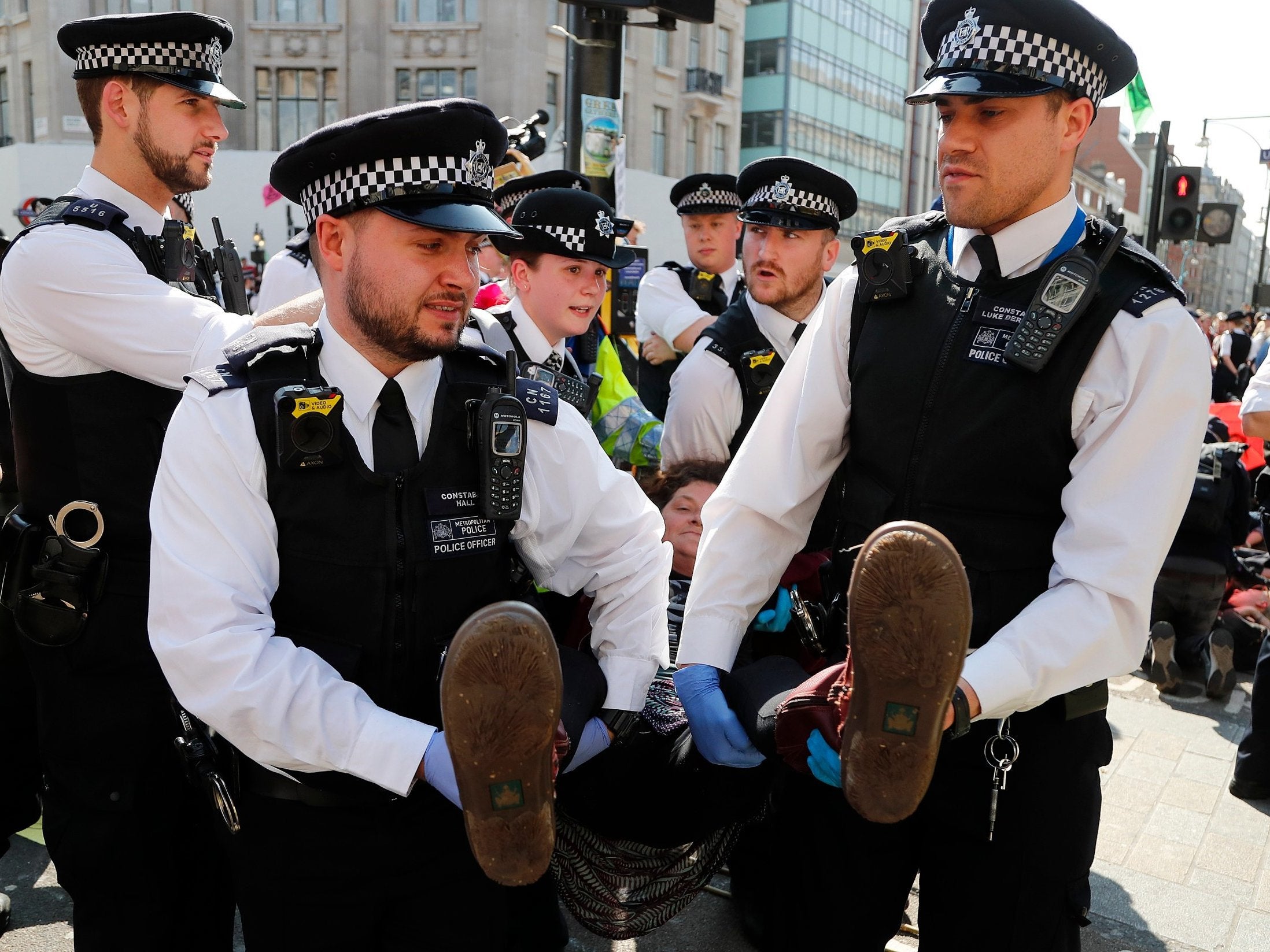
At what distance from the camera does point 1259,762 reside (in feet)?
13.5

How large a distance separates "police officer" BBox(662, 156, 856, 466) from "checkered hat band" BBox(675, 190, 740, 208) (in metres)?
1.73

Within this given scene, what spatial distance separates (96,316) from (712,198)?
3713 millimetres

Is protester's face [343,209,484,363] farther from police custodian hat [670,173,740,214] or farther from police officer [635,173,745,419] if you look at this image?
police custodian hat [670,173,740,214]

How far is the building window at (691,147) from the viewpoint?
114 ft

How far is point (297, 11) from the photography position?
95.7 feet

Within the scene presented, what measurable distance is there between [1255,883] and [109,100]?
432 centimetres

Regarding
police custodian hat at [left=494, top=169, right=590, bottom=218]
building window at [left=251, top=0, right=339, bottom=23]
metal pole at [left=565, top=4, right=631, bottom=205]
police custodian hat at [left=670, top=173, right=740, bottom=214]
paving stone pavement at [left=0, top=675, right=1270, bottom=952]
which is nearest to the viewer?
paving stone pavement at [left=0, top=675, right=1270, bottom=952]

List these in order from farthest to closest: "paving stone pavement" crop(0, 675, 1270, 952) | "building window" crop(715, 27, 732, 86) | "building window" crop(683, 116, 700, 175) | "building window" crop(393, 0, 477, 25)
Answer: "building window" crop(715, 27, 732, 86) < "building window" crop(683, 116, 700, 175) < "building window" crop(393, 0, 477, 25) < "paving stone pavement" crop(0, 675, 1270, 952)

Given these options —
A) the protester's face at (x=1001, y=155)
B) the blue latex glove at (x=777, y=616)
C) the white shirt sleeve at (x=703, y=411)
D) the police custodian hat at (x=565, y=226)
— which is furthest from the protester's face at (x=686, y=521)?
the protester's face at (x=1001, y=155)

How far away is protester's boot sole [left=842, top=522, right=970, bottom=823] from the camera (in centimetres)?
152

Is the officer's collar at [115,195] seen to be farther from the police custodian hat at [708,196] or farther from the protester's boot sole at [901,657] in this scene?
the police custodian hat at [708,196]

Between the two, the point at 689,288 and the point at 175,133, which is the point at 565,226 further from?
the point at 689,288

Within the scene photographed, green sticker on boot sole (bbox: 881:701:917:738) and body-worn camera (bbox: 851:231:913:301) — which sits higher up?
body-worn camera (bbox: 851:231:913:301)

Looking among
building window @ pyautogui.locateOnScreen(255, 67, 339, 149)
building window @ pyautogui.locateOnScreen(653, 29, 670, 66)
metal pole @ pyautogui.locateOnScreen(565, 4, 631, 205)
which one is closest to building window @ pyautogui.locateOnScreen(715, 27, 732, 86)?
building window @ pyautogui.locateOnScreen(653, 29, 670, 66)
